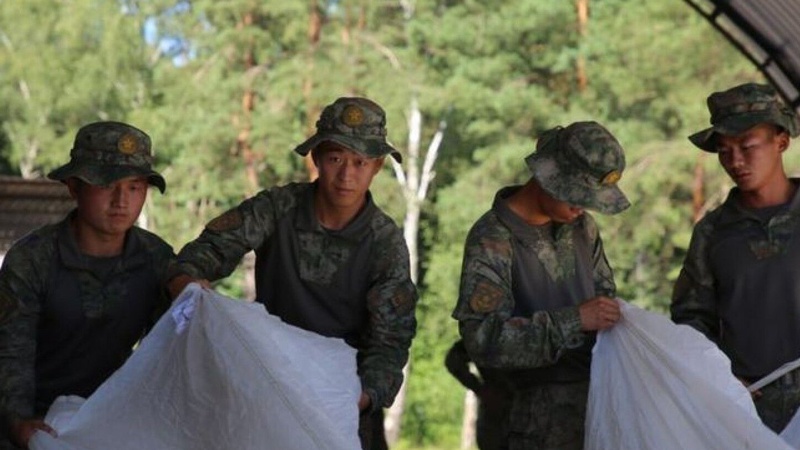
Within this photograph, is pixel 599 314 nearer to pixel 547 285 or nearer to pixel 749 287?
pixel 547 285

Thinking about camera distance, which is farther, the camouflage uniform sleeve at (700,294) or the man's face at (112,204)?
the camouflage uniform sleeve at (700,294)

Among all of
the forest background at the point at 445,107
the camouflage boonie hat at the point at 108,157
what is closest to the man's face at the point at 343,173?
the camouflage boonie hat at the point at 108,157

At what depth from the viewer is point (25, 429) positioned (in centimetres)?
607

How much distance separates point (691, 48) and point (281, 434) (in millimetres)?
26088

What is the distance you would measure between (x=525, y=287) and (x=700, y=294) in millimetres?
730

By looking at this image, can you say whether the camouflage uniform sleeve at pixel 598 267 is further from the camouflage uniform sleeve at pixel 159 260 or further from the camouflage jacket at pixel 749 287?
the camouflage uniform sleeve at pixel 159 260

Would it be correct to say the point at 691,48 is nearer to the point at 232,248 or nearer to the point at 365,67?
the point at 365,67

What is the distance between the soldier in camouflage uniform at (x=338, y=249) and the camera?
6406 millimetres

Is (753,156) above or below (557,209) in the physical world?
above

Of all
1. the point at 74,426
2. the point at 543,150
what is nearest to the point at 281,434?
the point at 74,426

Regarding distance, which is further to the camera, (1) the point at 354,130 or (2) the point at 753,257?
(2) the point at 753,257

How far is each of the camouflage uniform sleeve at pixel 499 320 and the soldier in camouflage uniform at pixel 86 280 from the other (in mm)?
915

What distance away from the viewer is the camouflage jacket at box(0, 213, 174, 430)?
6.28 meters

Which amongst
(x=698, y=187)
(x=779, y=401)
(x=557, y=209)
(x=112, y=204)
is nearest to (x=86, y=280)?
(x=112, y=204)
